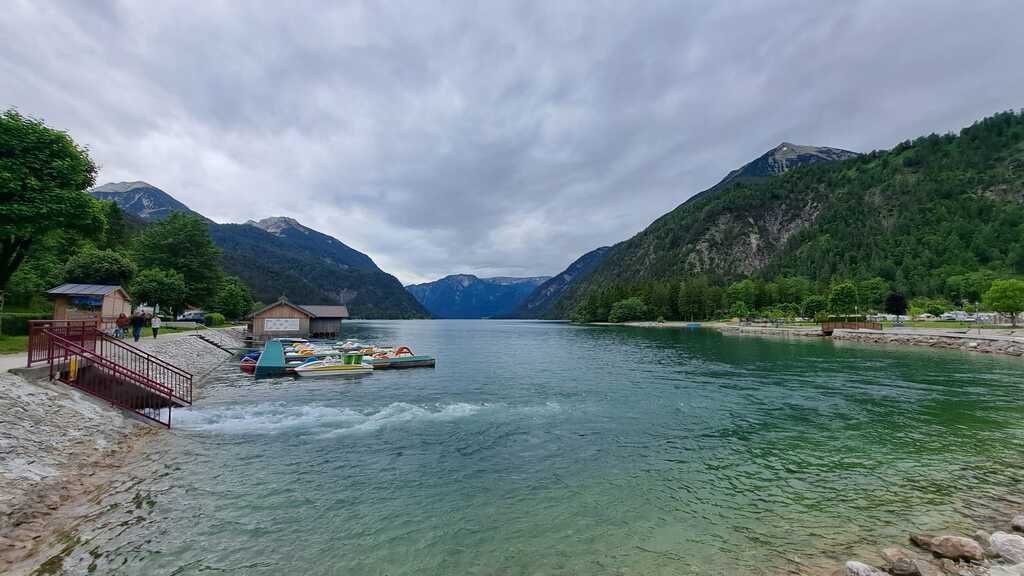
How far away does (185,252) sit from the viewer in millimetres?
68812

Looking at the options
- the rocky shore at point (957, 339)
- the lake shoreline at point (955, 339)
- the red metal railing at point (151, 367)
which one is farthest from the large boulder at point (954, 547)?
the rocky shore at point (957, 339)

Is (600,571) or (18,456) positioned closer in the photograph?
(600,571)

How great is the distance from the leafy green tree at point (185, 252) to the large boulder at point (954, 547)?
3250 inches

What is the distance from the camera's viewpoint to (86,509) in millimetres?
9664

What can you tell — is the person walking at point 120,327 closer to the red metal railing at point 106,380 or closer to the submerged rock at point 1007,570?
the red metal railing at point 106,380

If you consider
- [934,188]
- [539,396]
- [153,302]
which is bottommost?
[539,396]

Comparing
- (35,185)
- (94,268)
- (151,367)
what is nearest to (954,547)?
(151,367)

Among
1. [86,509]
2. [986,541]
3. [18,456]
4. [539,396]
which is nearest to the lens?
[986,541]

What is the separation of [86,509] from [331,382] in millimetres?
22199

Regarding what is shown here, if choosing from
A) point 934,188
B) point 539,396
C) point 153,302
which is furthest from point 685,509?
point 934,188

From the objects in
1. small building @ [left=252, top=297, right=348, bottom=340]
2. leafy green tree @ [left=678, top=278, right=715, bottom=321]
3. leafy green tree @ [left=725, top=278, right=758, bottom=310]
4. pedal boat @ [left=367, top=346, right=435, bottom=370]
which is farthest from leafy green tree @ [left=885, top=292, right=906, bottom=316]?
small building @ [left=252, top=297, right=348, bottom=340]

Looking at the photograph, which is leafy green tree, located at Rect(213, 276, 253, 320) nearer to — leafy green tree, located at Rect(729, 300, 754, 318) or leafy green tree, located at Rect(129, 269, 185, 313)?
leafy green tree, located at Rect(129, 269, 185, 313)

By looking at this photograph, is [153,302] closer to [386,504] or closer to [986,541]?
[386,504]

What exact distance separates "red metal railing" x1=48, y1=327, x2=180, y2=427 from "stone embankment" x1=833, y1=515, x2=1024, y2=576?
76.0ft
